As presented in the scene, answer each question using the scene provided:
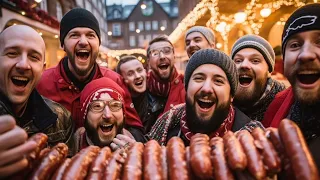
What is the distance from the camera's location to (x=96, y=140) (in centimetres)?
316

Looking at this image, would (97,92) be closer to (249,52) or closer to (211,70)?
(211,70)

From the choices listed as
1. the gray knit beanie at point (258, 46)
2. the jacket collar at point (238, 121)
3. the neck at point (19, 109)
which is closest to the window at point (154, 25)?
the gray knit beanie at point (258, 46)

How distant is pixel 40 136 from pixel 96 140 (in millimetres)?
1537

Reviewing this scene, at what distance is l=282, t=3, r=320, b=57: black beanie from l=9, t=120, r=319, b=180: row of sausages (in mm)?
1052

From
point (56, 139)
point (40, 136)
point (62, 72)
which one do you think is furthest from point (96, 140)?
point (40, 136)

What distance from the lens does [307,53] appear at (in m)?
2.18

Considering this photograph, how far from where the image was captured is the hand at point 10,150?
55.1 inches

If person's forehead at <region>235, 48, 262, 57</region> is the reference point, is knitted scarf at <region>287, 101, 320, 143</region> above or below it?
below

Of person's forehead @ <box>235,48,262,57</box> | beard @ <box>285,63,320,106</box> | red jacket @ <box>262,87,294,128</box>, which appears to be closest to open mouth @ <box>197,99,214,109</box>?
red jacket @ <box>262,87,294,128</box>

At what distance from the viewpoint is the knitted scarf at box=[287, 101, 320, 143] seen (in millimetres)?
2188

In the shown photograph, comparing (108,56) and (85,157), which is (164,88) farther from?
(108,56)

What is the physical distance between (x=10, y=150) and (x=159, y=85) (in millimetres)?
4081

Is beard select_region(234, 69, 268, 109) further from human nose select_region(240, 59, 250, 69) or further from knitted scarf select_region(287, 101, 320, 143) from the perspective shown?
knitted scarf select_region(287, 101, 320, 143)

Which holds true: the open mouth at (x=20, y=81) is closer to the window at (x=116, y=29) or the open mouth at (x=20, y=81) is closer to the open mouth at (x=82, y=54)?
the open mouth at (x=82, y=54)
